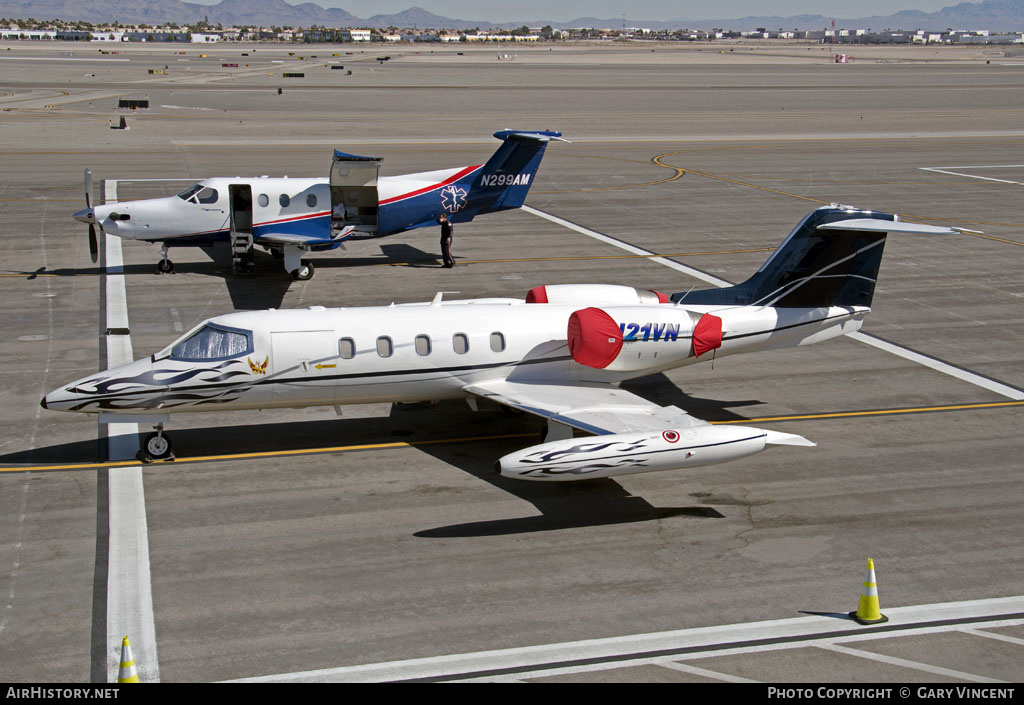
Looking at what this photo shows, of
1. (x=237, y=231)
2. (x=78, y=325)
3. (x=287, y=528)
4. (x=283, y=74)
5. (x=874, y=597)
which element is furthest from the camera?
(x=283, y=74)

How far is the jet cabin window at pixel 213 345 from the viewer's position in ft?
60.2

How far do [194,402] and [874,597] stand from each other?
11.8 meters

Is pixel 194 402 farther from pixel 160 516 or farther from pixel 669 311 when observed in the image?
pixel 669 311

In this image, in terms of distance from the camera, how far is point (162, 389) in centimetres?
1806

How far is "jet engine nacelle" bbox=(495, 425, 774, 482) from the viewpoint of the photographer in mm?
16234

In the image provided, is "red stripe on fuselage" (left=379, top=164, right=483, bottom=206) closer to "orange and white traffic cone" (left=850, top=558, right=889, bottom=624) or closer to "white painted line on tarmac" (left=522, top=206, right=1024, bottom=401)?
"white painted line on tarmac" (left=522, top=206, right=1024, bottom=401)

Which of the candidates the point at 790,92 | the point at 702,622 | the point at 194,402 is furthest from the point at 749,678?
the point at 790,92

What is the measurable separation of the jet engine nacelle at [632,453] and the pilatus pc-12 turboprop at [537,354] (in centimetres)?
3

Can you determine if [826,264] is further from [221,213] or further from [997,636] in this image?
[221,213]

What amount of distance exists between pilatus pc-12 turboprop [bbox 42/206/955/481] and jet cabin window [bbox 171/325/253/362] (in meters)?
0.02

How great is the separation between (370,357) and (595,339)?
13.8 ft

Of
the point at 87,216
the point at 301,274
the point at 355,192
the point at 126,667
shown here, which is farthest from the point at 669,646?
the point at 87,216

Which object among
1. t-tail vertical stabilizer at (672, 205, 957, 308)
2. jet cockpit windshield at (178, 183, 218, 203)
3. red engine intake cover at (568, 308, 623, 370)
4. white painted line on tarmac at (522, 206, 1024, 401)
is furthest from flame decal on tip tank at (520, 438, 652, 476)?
jet cockpit windshield at (178, 183, 218, 203)
